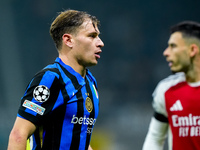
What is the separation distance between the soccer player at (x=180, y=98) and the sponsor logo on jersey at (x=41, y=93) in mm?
745

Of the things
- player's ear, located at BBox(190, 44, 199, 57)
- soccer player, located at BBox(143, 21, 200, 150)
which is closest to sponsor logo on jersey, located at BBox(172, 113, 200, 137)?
soccer player, located at BBox(143, 21, 200, 150)

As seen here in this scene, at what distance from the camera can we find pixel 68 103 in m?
2.47

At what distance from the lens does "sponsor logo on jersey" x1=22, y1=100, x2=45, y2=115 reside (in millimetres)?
2342

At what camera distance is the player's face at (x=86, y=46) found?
268cm

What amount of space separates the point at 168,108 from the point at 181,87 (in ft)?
0.56

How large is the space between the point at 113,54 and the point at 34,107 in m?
7.94

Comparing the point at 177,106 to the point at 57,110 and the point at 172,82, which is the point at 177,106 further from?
the point at 57,110

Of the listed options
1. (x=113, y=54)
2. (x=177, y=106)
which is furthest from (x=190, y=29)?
(x=113, y=54)

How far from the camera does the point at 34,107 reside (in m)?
2.35

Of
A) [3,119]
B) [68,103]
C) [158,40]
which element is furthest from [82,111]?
[158,40]

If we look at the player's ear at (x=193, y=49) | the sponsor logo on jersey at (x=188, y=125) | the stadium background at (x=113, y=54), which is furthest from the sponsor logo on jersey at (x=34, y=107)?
the stadium background at (x=113, y=54)

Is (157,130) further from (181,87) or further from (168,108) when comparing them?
(181,87)

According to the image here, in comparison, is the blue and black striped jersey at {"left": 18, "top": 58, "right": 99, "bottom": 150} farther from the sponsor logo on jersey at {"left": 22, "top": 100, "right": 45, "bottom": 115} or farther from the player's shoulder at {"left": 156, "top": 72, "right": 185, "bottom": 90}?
the player's shoulder at {"left": 156, "top": 72, "right": 185, "bottom": 90}

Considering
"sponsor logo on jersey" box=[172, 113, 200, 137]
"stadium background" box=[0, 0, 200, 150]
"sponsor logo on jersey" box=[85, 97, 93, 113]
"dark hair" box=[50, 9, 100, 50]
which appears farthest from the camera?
"stadium background" box=[0, 0, 200, 150]
